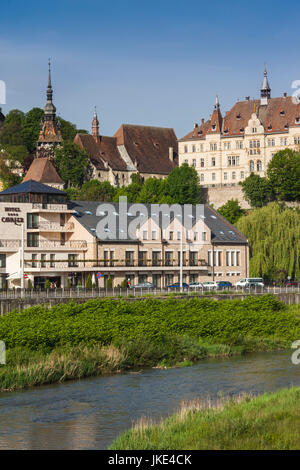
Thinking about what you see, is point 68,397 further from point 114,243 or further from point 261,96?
point 261,96

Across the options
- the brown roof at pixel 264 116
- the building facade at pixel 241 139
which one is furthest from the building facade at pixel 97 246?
the brown roof at pixel 264 116

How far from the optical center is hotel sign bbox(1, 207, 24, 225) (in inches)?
3009

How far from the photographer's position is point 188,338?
4341 centimetres

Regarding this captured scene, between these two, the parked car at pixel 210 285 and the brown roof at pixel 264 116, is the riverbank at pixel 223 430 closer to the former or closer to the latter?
the parked car at pixel 210 285

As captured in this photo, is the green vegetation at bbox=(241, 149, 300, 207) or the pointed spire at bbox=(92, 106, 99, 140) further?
the pointed spire at bbox=(92, 106, 99, 140)

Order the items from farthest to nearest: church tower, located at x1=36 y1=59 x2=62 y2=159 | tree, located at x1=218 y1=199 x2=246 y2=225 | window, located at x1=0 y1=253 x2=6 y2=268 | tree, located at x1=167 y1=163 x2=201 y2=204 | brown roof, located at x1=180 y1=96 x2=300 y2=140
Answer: church tower, located at x1=36 y1=59 x2=62 y2=159 < brown roof, located at x1=180 y1=96 x2=300 y2=140 < tree, located at x1=167 y1=163 x2=201 y2=204 < tree, located at x1=218 y1=199 x2=246 y2=225 < window, located at x1=0 y1=253 x2=6 y2=268

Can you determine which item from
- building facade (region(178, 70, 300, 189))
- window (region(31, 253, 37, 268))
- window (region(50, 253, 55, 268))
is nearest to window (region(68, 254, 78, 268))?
window (region(50, 253, 55, 268))

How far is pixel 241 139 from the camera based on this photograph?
146250mm

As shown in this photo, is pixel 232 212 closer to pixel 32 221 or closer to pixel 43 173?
pixel 43 173

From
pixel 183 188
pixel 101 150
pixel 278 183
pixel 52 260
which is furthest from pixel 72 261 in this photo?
pixel 101 150

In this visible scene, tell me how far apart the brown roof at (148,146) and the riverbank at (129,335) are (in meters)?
105

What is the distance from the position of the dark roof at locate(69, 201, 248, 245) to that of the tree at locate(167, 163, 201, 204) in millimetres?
36846

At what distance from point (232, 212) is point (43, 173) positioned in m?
28.4

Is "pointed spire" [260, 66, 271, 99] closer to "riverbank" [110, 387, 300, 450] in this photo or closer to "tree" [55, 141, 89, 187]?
"tree" [55, 141, 89, 187]
